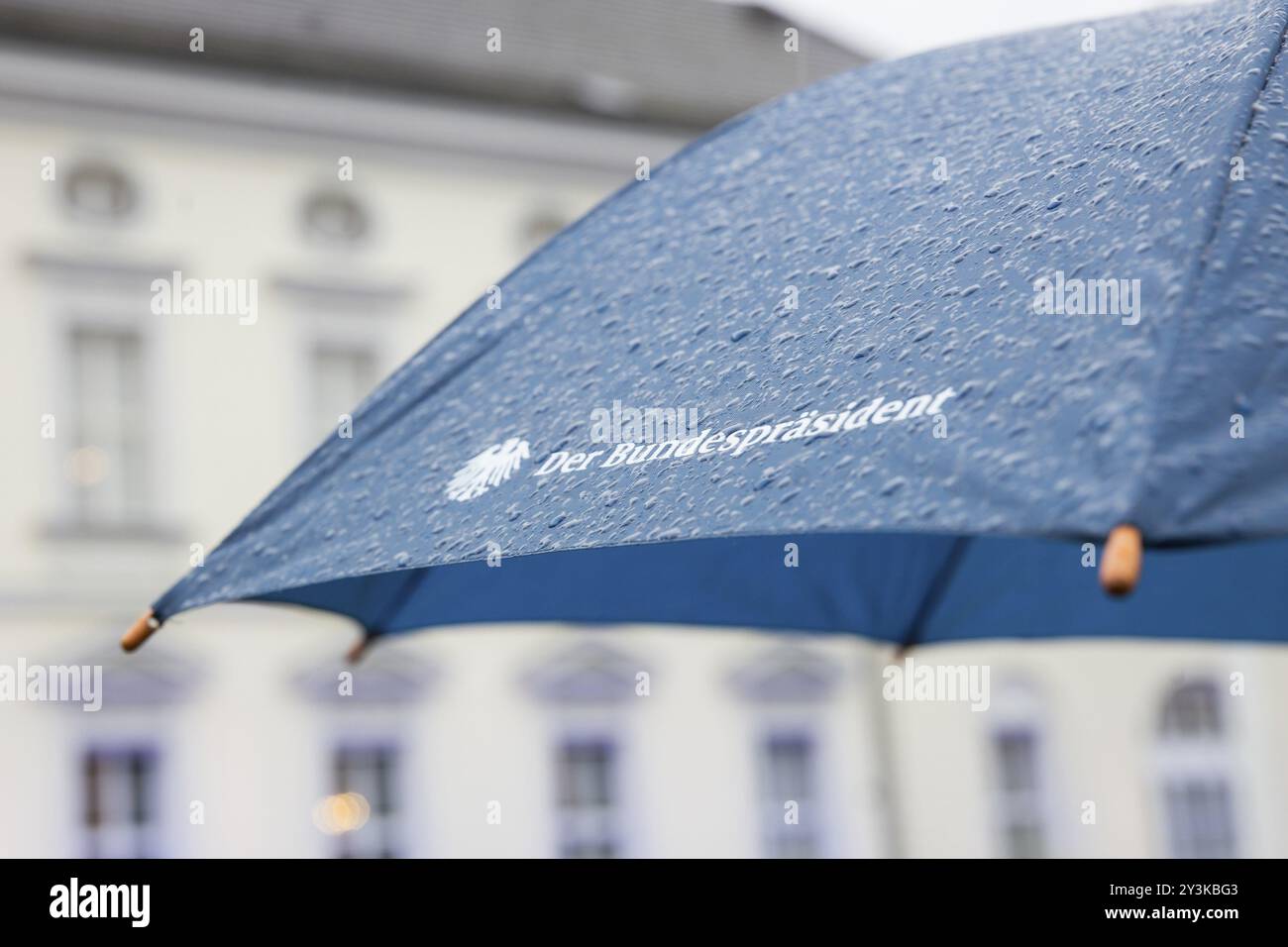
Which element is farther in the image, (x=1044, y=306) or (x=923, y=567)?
(x=923, y=567)

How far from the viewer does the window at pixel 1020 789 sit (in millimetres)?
19469

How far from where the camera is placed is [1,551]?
1559 cm

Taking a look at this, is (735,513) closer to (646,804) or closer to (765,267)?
(765,267)

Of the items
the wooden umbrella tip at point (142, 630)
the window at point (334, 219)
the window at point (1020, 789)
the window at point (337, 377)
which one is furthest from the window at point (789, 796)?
the wooden umbrella tip at point (142, 630)

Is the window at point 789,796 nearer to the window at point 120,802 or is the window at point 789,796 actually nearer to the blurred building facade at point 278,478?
the blurred building facade at point 278,478

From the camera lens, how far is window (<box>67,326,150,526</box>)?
16.0 metres

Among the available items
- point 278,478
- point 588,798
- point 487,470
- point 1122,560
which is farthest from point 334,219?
point 1122,560

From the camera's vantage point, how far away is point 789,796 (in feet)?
60.5

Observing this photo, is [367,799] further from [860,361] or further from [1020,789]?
[860,361]

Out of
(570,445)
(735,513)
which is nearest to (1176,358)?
Answer: (735,513)

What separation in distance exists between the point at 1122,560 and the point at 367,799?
15474 mm

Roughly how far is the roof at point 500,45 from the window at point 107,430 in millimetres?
2371

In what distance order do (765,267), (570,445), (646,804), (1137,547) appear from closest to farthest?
(1137,547) → (570,445) → (765,267) → (646,804)
